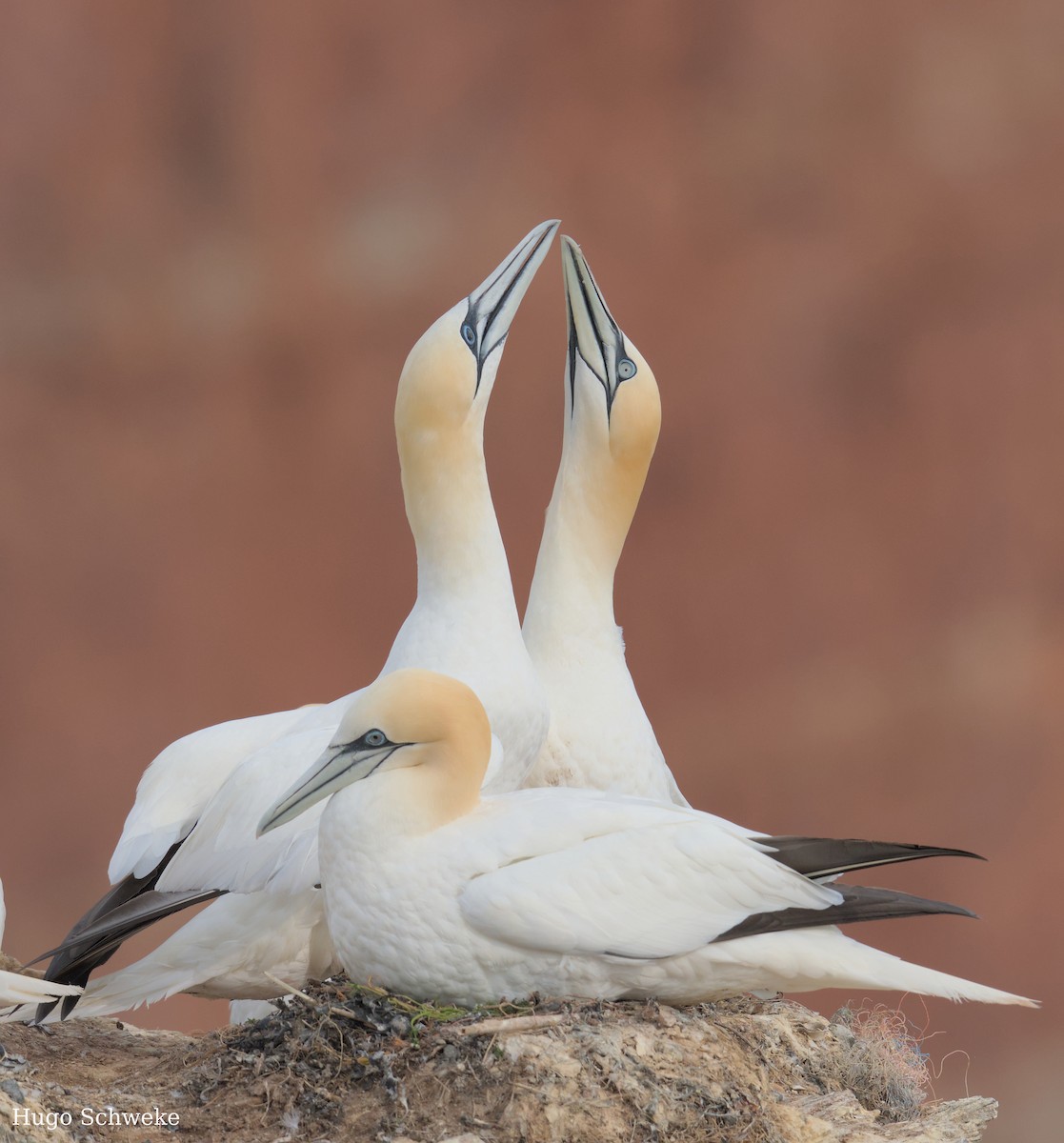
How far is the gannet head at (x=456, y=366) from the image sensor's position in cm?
455

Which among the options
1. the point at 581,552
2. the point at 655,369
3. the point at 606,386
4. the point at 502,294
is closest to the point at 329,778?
the point at 581,552

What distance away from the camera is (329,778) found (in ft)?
11.9

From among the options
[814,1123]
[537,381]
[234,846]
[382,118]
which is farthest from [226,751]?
[382,118]

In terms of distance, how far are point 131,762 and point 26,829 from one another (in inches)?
27.9

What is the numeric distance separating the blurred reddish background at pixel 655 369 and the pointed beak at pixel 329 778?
634 cm

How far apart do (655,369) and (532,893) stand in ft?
23.0

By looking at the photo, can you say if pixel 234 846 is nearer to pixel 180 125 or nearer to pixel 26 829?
pixel 26 829

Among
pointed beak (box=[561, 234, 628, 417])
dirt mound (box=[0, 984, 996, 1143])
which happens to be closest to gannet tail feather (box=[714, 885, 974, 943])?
dirt mound (box=[0, 984, 996, 1143])

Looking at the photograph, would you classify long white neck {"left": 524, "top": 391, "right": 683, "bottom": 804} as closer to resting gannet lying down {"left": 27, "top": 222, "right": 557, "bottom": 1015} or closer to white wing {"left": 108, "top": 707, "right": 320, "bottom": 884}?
resting gannet lying down {"left": 27, "top": 222, "right": 557, "bottom": 1015}

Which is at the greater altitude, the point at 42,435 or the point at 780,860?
the point at 42,435

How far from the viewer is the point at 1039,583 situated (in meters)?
9.91

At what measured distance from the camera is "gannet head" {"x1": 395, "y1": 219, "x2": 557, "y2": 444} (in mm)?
4551

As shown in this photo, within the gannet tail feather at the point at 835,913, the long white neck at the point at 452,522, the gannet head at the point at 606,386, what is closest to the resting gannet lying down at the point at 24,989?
the gannet tail feather at the point at 835,913

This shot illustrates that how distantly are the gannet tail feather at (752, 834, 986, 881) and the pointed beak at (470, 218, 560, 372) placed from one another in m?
1.71
